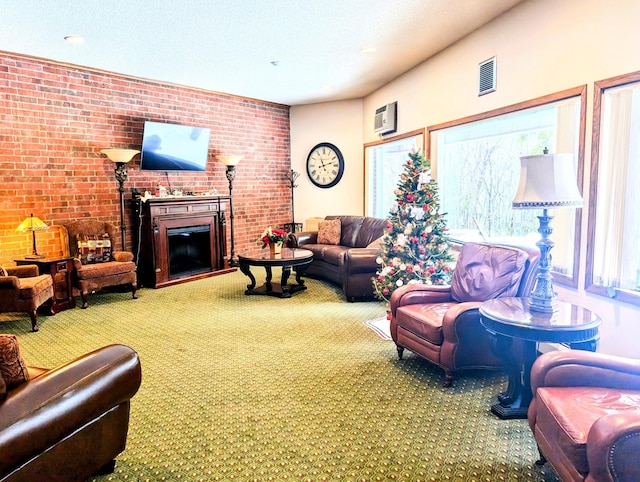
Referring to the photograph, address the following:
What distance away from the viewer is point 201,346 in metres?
3.97

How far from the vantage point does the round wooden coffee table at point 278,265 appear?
545 centimetres

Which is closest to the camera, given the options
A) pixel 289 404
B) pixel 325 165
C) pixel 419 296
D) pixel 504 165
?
pixel 289 404

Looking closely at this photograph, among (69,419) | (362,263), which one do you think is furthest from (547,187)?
(362,263)

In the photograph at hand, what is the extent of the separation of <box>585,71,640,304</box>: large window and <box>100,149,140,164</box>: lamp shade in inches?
202

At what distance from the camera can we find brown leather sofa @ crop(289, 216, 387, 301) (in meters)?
5.36

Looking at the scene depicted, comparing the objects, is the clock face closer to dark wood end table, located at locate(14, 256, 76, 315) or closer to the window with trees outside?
the window with trees outside

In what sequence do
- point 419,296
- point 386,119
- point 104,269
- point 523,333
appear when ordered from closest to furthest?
point 523,333 → point 419,296 → point 104,269 → point 386,119

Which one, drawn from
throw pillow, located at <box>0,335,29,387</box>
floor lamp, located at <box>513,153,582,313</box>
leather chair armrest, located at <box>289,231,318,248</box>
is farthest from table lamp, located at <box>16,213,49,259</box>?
floor lamp, located at <box>513,153,582,313</box>

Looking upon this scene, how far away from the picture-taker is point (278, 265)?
17.8ft

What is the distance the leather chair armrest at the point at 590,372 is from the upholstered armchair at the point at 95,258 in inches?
191

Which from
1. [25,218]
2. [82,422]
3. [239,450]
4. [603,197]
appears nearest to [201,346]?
[239,450]

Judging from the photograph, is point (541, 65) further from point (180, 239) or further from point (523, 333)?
point (180, 239)

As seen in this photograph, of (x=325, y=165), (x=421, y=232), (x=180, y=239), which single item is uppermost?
(x=325, y=165)

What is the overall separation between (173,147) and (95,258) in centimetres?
201
